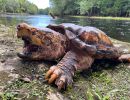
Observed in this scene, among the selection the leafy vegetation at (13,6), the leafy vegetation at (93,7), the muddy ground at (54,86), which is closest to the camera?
the muddy ground at (54,86)

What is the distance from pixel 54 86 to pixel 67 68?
39 centimetres

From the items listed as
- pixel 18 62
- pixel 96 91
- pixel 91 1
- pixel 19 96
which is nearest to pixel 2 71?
pixel 18 62

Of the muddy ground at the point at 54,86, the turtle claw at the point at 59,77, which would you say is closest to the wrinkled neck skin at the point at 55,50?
the muddy ground at the point at 54,86

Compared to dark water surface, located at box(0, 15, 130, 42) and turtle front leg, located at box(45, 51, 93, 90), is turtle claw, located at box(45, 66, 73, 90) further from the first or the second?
dark water surface, located at box(0, 15, 130, 42)

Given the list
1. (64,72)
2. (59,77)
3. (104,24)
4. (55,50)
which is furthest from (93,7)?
(59,77)

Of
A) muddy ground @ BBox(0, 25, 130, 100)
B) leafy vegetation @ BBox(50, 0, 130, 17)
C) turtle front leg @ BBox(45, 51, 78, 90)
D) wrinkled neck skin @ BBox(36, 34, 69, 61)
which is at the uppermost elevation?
Result: wrinkled neck skin @ BBox(36, 34, 69, 61)

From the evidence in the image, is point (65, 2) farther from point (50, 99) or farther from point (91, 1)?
point (50, 99)

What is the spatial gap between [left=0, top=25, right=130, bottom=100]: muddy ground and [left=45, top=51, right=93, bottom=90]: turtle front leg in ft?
0.28

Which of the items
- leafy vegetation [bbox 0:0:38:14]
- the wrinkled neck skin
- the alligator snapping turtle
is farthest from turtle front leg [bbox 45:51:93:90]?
leafy vegetation [bbox 0:0:38:14]

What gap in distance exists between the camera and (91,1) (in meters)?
61.3

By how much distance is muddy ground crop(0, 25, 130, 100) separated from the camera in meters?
2.59

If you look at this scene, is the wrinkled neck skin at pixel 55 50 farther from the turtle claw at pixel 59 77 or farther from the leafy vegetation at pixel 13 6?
the leafy vegetation at pixel 13 6

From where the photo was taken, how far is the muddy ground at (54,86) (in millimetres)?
2586

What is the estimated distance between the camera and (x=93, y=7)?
64750mm
